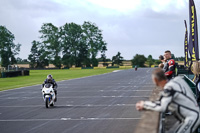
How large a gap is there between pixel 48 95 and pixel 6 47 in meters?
104

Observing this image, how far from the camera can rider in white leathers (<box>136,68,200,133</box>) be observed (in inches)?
187

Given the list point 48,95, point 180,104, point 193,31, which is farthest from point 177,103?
point 193,31

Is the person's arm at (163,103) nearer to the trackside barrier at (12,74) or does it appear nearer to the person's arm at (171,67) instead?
the person's arm at (171,67)

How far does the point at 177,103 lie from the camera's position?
487 cm

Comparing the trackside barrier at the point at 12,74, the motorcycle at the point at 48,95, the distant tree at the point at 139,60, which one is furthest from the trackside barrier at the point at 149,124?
the distant tree at the point at 139,60

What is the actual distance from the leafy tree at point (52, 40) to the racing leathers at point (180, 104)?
11859 centimetres

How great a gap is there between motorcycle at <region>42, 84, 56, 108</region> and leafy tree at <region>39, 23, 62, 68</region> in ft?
352

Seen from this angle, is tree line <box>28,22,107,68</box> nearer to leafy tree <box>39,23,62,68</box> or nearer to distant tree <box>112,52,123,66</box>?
leafy tree <box>39,23,62,68</box>

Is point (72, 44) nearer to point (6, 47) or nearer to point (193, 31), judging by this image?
point (6, 47)

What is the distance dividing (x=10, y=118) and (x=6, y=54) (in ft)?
343

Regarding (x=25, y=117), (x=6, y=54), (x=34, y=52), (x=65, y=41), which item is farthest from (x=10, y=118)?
(x=34, y=52)

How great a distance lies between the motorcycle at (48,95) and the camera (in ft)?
51.1

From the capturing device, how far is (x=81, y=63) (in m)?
130

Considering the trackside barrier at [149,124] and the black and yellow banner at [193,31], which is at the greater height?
the black and yellow banner at [193,31]
